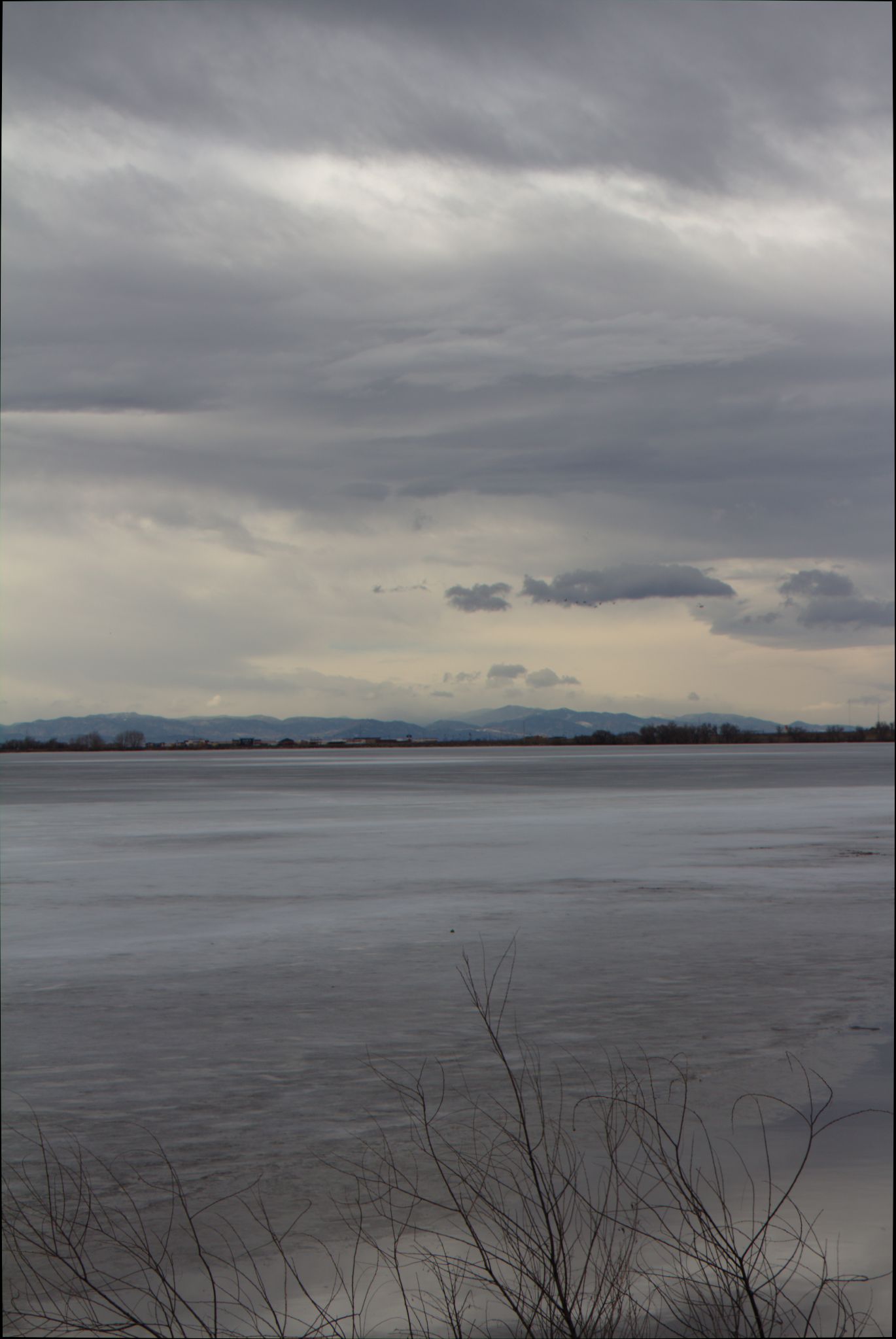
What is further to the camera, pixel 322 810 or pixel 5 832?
pixel 322 810

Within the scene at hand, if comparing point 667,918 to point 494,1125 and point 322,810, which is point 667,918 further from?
point 322,810

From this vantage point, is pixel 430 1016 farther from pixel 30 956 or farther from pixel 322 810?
pixel 322 810

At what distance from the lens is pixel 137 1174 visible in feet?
24.8

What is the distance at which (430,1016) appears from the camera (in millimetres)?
12016

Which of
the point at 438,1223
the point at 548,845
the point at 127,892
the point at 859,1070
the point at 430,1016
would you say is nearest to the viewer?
the point at 438,1223

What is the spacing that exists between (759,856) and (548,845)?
5280 mm

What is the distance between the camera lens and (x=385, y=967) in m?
14.7

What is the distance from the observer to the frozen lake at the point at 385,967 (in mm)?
9055

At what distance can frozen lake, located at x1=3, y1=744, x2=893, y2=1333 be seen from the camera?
9055 mm

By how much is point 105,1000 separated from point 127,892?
29.3 feet

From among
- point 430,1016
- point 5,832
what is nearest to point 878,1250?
point 430,1016

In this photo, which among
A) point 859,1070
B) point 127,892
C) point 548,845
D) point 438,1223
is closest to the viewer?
point 438,1223

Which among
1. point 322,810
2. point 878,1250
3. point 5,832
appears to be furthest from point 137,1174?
point 322,810

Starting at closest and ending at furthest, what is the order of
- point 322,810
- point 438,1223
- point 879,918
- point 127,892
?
point 438,1223, point 879,918, point 127,892, point 322,810
